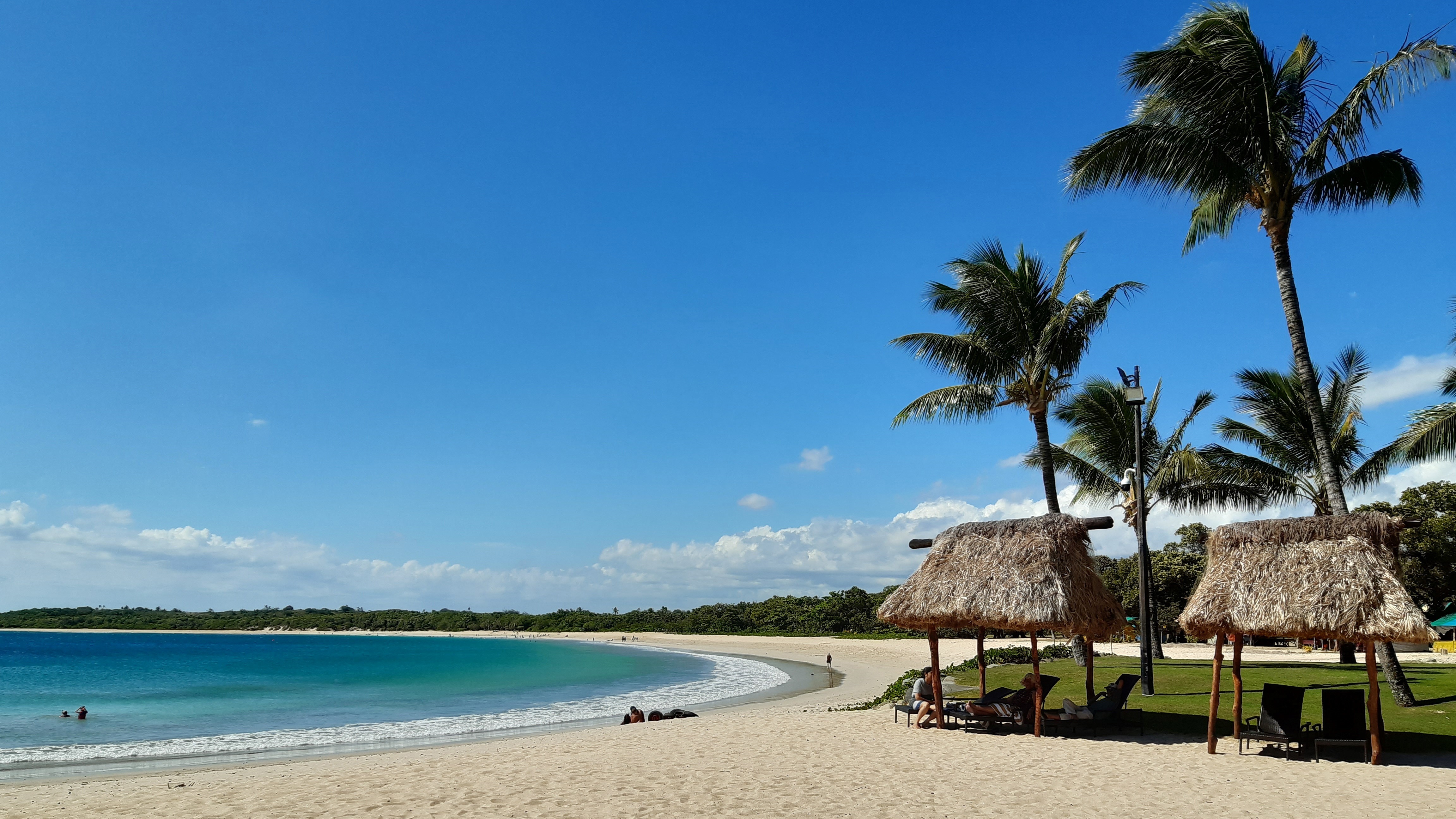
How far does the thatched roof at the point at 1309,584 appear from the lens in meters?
8.30

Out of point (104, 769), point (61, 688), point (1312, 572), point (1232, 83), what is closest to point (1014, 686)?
point (1312, 572)

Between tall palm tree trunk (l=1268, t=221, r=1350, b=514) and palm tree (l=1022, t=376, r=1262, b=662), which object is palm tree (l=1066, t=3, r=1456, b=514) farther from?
palm tree (l=1022, t=376, r=1262, b=662)

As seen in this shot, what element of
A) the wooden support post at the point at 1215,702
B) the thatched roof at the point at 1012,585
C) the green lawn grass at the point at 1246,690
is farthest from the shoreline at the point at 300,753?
the wooden support post at the point at 1215,702

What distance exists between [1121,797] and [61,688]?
40536 mm

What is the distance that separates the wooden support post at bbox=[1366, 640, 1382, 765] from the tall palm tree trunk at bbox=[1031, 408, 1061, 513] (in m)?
8.23

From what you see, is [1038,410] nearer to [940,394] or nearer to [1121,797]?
[940,394]

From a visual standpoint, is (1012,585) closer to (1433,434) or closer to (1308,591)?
(1308,591)

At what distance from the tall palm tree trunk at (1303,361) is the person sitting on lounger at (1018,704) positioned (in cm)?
517

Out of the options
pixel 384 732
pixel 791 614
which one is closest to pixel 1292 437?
pixel 384 732

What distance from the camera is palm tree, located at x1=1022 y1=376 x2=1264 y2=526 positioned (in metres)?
21.0

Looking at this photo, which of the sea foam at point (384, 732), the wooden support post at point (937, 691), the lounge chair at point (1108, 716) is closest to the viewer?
the lounge chair at point (1108, 716)

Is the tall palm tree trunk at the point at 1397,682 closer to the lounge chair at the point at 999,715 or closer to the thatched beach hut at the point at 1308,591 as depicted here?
the thatched beach hut at the point at 1308,591

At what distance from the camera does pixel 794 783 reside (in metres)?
7.96

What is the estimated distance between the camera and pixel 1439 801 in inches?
271
